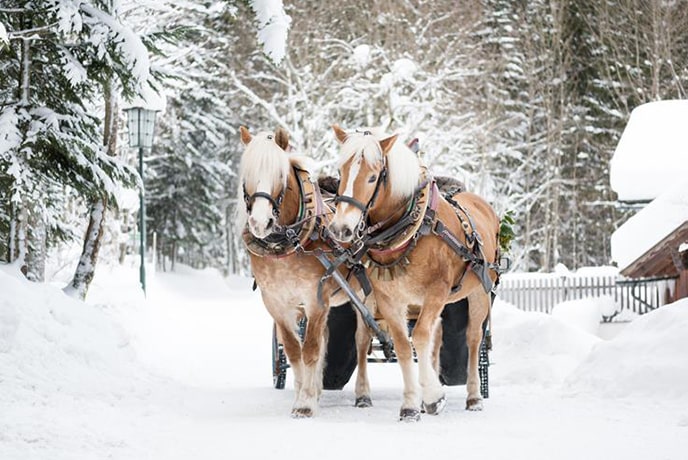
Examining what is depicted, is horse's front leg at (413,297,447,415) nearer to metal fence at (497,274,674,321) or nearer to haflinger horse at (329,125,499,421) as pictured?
haflinger horse at (329,125,499,421)

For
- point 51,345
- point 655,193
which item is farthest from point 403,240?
point 655,193

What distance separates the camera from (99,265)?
27531 mm

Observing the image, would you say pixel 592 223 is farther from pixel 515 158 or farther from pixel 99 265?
pixel 99 265

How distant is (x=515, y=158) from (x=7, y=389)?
3196 centimetres

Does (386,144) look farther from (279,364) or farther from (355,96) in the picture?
(355,96)

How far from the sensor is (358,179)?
723 cm

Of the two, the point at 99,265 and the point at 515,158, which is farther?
the point at 515,158

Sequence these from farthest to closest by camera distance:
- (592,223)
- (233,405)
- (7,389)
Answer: (592,223) < (233,405) < (7,389)

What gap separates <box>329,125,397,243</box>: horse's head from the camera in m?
7.00

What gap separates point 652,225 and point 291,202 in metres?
11.5

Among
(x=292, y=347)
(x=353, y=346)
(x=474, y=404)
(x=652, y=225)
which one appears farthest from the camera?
(x=652, y=225)

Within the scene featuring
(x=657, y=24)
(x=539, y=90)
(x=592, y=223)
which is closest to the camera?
(x=657, y=24)

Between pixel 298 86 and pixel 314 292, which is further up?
pixel 298 86

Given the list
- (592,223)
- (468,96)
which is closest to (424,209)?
(468,96)
